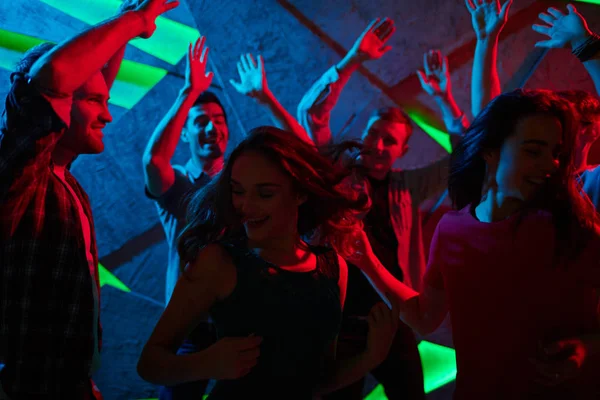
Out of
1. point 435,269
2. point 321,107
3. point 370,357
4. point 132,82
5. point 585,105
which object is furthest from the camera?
point 132,82

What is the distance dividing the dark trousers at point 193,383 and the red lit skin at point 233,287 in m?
0.88

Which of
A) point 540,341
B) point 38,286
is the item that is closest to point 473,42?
point 540,341

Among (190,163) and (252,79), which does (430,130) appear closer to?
(252,79)

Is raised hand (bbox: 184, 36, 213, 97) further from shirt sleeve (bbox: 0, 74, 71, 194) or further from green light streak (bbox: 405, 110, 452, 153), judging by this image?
green light streak (bbox: 405, 110, 452, 153)

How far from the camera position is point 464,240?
1.69 m

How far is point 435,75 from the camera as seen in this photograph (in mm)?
2945

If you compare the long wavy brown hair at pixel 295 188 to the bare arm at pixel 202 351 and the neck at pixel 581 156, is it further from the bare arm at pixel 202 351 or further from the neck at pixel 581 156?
the neck at pixel 581 156

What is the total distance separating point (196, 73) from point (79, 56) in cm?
101

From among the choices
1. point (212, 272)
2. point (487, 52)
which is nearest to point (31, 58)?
point (212, 272)

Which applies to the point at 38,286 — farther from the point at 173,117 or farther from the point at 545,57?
the point at 545,57

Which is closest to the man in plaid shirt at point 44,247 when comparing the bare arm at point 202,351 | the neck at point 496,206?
the bare arm at point 202,351

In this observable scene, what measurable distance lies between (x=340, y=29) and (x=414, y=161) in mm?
901

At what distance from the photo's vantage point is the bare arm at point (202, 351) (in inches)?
52.6

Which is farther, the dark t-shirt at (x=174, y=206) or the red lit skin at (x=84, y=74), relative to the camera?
the dark t-shirt at (x=174, y=206)
